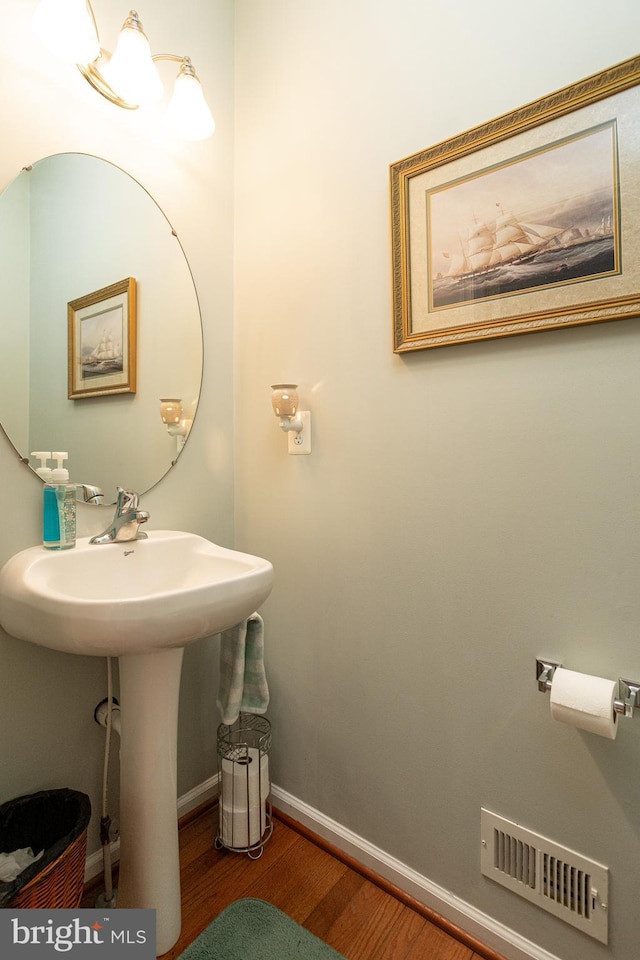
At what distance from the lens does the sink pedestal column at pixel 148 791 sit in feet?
3.65

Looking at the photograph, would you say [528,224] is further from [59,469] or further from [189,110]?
[59,469]

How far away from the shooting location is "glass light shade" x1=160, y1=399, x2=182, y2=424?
56.4 inches

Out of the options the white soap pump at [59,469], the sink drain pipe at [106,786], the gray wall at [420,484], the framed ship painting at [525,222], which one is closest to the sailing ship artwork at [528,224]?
the framed ship painting at [525,222]

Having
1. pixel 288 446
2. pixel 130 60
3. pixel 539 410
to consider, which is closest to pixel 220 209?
pixel 130 60

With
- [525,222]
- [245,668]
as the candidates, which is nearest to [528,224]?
[525,222]

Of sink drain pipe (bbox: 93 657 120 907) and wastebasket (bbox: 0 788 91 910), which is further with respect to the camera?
sink drain pipe (bbox: 93 657 120 907)

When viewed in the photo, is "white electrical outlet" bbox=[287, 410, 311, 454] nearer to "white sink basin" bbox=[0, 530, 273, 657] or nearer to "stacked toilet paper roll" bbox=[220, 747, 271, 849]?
"white sink basin" bbox=[0, 530, 273, 657]

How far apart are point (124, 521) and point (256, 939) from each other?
1.03 metres

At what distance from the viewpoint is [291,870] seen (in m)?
1.33

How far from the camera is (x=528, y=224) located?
1.02m

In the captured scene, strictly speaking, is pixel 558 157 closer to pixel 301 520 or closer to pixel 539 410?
pixel 539 410

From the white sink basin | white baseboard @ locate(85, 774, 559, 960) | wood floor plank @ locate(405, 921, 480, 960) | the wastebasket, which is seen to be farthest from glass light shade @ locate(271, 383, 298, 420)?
wood floor plank @ locate(405, 921, 480, 960)

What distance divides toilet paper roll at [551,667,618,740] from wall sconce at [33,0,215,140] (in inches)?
64.4

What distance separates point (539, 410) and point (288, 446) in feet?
2.38
